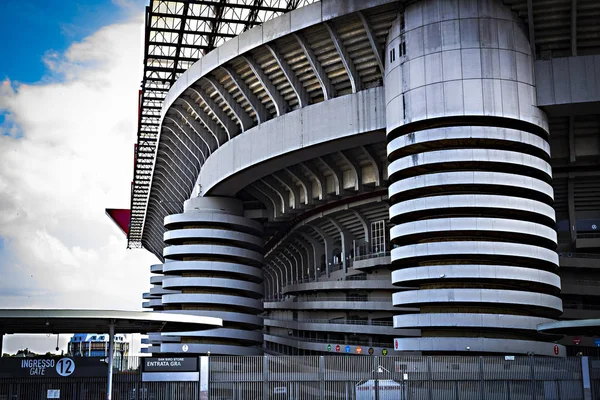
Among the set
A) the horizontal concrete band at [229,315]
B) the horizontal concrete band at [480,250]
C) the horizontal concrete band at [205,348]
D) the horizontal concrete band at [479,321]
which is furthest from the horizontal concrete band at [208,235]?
the horizontal concrete band at [479,321]

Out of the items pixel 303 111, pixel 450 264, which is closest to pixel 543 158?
pixel 450 264

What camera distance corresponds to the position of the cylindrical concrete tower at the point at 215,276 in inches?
2584

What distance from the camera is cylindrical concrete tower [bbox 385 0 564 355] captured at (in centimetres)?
4481

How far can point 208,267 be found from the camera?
6662 centimetres

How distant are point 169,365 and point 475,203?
20.3 meters

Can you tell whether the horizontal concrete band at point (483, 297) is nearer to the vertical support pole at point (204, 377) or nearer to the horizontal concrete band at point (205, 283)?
the vertical support pole at point (204, 377)

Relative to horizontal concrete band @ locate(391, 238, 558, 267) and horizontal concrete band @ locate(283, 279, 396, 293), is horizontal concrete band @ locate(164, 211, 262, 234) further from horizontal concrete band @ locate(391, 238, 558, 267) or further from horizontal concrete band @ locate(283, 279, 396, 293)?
horizontal concrete band @ locate(391, 238, 558, 267)

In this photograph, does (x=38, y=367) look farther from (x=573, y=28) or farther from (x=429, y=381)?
(x=573, y=28)

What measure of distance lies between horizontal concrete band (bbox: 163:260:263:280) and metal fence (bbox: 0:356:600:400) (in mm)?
30350

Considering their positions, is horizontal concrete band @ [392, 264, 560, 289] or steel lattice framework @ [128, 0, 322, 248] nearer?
horizontal concrete band @ [392, 264, 560, 289]

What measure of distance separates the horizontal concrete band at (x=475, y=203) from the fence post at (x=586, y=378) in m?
11.0

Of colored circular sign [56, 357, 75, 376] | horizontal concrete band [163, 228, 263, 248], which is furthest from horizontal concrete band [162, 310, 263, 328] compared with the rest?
colored circular sign [56, 357, 75, 376]

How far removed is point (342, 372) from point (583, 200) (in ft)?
103

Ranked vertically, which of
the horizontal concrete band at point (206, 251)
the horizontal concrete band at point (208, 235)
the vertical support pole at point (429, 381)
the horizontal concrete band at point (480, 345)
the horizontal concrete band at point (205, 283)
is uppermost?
the horizontal concrete band at point (208, 235)
